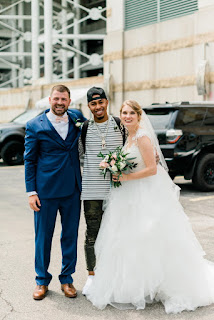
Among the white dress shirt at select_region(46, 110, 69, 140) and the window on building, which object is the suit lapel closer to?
the white dress shirt at select_region(46, 110, 69, 140)

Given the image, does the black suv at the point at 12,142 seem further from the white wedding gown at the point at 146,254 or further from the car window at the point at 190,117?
the white wedding gown at the point at 146,254

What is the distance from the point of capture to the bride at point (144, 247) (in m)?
3.98

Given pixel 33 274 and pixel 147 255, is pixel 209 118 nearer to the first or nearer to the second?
pixel 33 274

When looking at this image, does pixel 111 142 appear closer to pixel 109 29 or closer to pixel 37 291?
pixel 37 291

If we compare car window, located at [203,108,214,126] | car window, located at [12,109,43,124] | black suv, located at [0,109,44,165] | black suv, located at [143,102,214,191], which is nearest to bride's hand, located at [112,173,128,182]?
black suv, located at [143,102,214,191]

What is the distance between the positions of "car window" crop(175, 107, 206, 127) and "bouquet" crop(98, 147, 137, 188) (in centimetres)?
574

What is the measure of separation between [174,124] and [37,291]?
608cm

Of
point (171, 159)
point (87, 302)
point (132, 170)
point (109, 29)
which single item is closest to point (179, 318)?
point (87, 302)

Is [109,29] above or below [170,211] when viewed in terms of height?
above

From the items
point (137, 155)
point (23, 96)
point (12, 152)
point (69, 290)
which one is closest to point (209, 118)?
point (137, 155)

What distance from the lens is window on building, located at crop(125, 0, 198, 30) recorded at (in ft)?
60.0

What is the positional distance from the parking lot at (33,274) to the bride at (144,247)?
12 centimetres

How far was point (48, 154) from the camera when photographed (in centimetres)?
416

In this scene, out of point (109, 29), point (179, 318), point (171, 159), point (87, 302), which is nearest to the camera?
point (179, 318)
